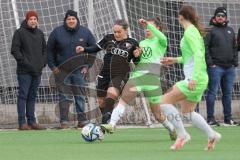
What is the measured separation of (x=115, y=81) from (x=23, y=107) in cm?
300

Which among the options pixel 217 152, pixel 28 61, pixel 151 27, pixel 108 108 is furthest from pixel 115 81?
pixel 217 152

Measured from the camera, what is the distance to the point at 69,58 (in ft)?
55.5

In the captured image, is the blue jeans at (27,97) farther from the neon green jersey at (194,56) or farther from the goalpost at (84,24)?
the neon green jersey at (194,56)

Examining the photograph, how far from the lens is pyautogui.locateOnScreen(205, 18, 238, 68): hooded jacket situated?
17625 millimetres

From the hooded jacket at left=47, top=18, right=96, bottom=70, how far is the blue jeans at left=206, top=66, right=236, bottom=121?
257 centimetres

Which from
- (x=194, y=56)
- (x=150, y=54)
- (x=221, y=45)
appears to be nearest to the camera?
(x=194, y=56)

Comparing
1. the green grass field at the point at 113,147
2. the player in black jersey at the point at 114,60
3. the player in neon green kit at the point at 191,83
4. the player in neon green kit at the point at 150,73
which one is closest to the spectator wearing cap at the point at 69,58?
the green grass field at the point at 113,147

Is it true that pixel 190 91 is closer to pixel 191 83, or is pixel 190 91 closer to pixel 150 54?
pixel 191 83

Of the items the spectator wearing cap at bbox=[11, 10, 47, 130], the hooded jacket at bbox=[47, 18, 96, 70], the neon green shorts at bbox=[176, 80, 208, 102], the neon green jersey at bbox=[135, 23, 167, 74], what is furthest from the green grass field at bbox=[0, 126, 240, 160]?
the hooded jacket at bbox=[47, 18, 96, 70]

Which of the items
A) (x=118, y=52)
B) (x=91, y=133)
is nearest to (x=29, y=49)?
(x=118, y=52)

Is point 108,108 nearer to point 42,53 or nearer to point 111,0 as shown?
point 42,53

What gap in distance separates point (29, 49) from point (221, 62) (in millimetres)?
3915

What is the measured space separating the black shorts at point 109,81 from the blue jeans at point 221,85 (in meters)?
3.50

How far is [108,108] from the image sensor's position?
46.9 feet
